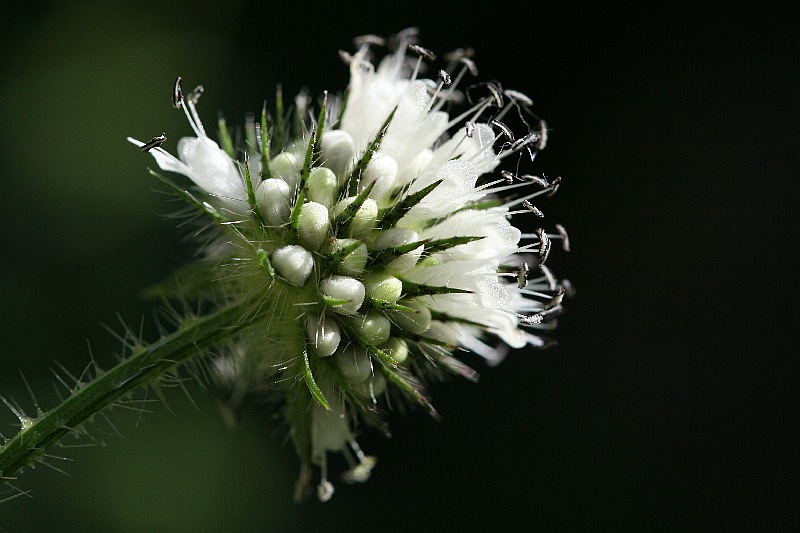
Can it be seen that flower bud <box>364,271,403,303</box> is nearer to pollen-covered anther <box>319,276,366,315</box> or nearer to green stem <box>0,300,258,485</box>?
pollen-covered anther <box>319,276,366,315</box>

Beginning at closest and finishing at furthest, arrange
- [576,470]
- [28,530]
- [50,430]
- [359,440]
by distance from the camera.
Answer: [50,430]
[28,530]
[359,440]
[576,470]

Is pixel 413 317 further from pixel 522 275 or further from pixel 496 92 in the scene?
pixel 496 92

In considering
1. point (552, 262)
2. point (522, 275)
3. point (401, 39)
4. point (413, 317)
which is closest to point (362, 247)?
point (413, 317)

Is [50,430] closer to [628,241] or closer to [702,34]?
[628,241]

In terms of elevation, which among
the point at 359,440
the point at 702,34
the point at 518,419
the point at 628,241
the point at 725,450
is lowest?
the point at 725,450

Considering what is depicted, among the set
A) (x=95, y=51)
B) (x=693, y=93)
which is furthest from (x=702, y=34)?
(x=95, y=51)

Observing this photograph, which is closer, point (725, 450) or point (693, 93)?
point (725, 450)

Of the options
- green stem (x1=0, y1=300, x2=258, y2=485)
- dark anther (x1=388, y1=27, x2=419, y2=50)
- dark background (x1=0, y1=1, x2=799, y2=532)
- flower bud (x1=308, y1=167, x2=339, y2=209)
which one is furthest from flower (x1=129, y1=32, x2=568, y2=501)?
dark background (x1=0, y1=1, x2=799, y2=532)
